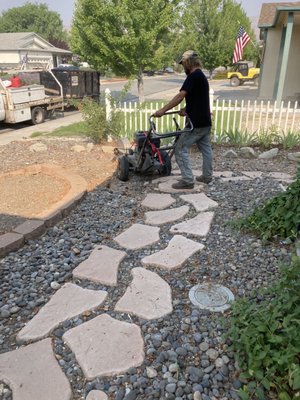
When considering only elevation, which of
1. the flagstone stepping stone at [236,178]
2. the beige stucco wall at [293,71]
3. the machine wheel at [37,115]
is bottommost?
the machine wheel at [37,115]

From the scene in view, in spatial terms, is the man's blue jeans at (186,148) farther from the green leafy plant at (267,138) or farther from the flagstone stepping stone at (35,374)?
the flagstone stepping stone at (35,374)

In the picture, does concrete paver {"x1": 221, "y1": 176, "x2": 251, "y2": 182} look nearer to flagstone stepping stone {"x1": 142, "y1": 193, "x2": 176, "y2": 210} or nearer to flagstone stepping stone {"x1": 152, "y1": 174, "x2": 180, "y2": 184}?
flagstone stepping stone {"x1": 152, "y1": 174, "x2": 180, "y2": 184}

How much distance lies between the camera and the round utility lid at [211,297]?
2.42 metres

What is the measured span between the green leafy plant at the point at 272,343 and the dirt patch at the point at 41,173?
262cm

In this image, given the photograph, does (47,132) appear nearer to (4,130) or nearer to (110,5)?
(4,130)

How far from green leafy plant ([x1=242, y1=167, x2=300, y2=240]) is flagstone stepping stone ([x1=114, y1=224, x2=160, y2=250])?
0.89 metres

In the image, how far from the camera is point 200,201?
4.21m

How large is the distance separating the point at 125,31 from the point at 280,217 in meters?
12.4

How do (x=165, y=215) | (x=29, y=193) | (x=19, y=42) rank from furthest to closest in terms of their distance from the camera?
(x=19, y=42)
(x=29, y=193)
(x=165, y=215)

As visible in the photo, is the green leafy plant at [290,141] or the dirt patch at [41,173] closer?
the dirt patch at [41,173]

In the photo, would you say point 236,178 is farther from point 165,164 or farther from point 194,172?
point 165,164

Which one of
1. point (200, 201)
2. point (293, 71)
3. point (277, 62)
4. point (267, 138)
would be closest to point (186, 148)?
point (200, 201)

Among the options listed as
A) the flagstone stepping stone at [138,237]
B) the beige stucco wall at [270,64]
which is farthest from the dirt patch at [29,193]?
the beige stucco wall at [270,64]

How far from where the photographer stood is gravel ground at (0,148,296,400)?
1880 mm
